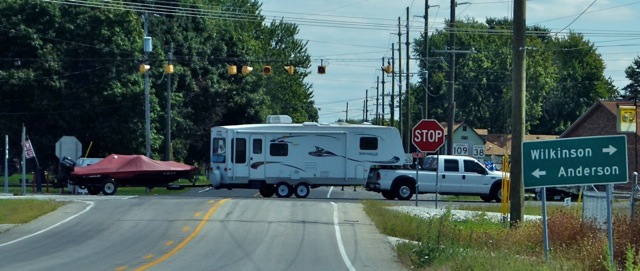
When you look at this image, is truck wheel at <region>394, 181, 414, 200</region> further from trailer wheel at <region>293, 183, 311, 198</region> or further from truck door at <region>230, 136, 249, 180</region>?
truck door at <region>230, 136, 249, 180</region>

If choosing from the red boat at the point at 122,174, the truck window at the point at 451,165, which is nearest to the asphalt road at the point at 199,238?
the truck window at the point at 451,165

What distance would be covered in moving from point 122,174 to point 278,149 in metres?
7.18

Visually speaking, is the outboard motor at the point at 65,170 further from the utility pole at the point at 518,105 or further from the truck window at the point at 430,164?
the utility pole at the point at 518,105

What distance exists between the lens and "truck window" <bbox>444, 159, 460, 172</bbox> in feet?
136

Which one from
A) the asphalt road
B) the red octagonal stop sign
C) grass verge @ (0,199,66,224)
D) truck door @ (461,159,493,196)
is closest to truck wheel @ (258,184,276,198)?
the asphalt road

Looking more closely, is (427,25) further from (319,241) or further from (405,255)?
(405,255)

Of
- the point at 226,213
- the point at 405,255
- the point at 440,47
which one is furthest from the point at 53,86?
the point at 440,47

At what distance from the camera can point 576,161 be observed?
13555 millimetres

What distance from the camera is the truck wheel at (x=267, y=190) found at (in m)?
43.2

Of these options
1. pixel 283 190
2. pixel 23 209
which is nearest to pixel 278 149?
pixel 283 190

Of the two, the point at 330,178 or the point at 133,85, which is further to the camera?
the point at 133,85

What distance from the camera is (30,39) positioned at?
5806cm

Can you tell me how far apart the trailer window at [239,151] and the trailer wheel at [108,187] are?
5706 millimetres

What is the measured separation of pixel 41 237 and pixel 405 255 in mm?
→ 9873
